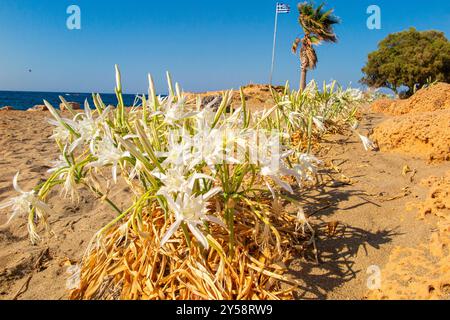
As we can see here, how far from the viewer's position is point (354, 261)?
3.86 feet

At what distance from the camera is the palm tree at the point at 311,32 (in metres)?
13.5

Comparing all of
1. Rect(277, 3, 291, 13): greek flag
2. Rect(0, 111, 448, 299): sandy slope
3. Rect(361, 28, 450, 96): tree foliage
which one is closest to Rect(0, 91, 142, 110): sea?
Rect(0, 111, 448, 299): sandy slope

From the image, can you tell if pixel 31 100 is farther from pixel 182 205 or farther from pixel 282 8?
pixel 182 205

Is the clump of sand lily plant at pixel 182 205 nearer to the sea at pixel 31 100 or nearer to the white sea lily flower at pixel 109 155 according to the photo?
the white sea lily flower at pixel 109 155

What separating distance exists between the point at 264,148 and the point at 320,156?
4.93ft

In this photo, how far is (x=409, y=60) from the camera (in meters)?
16.3

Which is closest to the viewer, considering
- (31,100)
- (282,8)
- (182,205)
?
(182,205)

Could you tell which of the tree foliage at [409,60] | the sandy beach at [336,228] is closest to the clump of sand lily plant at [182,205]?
the sandy beach at [336,228]

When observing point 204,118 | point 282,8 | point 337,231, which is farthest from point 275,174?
point 282,8

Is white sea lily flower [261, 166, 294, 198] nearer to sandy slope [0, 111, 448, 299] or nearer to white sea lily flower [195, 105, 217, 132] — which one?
white sea lily flower [195, 105, 217, 132]

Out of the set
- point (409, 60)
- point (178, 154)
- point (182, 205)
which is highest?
point (409, 60)

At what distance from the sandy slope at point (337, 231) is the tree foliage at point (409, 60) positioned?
1646 centimetres

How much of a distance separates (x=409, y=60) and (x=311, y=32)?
626 cm
